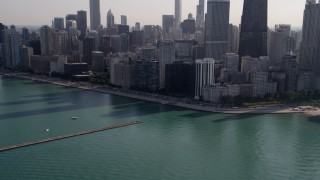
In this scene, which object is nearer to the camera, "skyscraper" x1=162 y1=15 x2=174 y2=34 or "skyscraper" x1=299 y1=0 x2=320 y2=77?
"skyscraper" x1=299 y1=0 x2=320 y2=77

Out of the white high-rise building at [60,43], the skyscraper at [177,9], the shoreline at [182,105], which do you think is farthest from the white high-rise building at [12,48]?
the skyscraper at [177,9]

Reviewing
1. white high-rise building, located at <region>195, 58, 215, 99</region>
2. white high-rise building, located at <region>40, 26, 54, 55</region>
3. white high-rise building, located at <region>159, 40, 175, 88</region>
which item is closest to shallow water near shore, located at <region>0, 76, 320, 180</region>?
white high-rise building, located at <region>195, 58, 215, 99</region>

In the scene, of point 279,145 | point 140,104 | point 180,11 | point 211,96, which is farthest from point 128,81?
point 180,11

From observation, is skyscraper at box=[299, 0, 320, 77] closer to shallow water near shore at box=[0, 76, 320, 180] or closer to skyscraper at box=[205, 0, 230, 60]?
skyscraper at box=[205, 0, 230, 60]

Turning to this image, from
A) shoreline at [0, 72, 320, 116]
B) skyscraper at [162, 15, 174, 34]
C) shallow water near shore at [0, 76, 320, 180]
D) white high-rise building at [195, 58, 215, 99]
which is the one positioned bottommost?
shallow water near shore at [0, 76, 320, 180]

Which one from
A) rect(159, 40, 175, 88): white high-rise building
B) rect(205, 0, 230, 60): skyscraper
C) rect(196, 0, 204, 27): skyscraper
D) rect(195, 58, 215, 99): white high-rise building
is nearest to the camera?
rect(195, 58, 215, 99): white high-rise building

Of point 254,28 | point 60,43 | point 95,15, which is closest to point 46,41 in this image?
point 60,43

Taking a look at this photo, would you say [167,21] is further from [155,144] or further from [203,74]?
[155,144]
